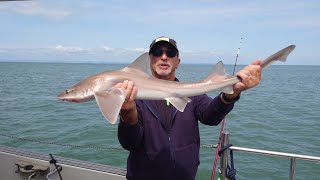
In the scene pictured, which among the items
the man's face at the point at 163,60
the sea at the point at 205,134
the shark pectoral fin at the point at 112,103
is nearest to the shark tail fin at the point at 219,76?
the man's face at the point at 163,60

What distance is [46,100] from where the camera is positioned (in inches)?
1043

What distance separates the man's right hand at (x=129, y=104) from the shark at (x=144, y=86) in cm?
6

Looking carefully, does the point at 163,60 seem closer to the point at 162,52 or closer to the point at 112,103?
the point at 162,52

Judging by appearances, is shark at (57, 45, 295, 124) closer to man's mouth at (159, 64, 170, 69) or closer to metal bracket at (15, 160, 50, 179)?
man's mouth at (159, 64, 170, 69)

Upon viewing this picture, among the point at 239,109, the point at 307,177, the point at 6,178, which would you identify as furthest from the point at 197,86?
the point at 239,109

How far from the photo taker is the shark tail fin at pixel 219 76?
10.5 ft

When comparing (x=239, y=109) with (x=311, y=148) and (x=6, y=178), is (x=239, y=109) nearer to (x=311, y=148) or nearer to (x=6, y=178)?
(x=311, y=148)

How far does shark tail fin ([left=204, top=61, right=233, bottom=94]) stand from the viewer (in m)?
3.20

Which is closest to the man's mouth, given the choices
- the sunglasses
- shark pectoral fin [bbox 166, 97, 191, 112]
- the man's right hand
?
the sunglasses

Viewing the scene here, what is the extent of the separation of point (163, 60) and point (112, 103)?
922mm

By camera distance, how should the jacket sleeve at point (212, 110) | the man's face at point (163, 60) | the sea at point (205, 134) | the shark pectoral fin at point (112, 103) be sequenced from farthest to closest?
the sea at point (205, 134), the man's face at point (163, 60), the jacket sleeve at point (212, 110), the shark pectoral fin at point (112, 103)

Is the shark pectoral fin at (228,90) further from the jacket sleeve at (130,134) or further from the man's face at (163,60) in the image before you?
the jacket sleeve at (130,134)

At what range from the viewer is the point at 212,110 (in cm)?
330

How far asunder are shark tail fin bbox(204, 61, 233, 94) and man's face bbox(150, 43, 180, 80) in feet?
1.42
